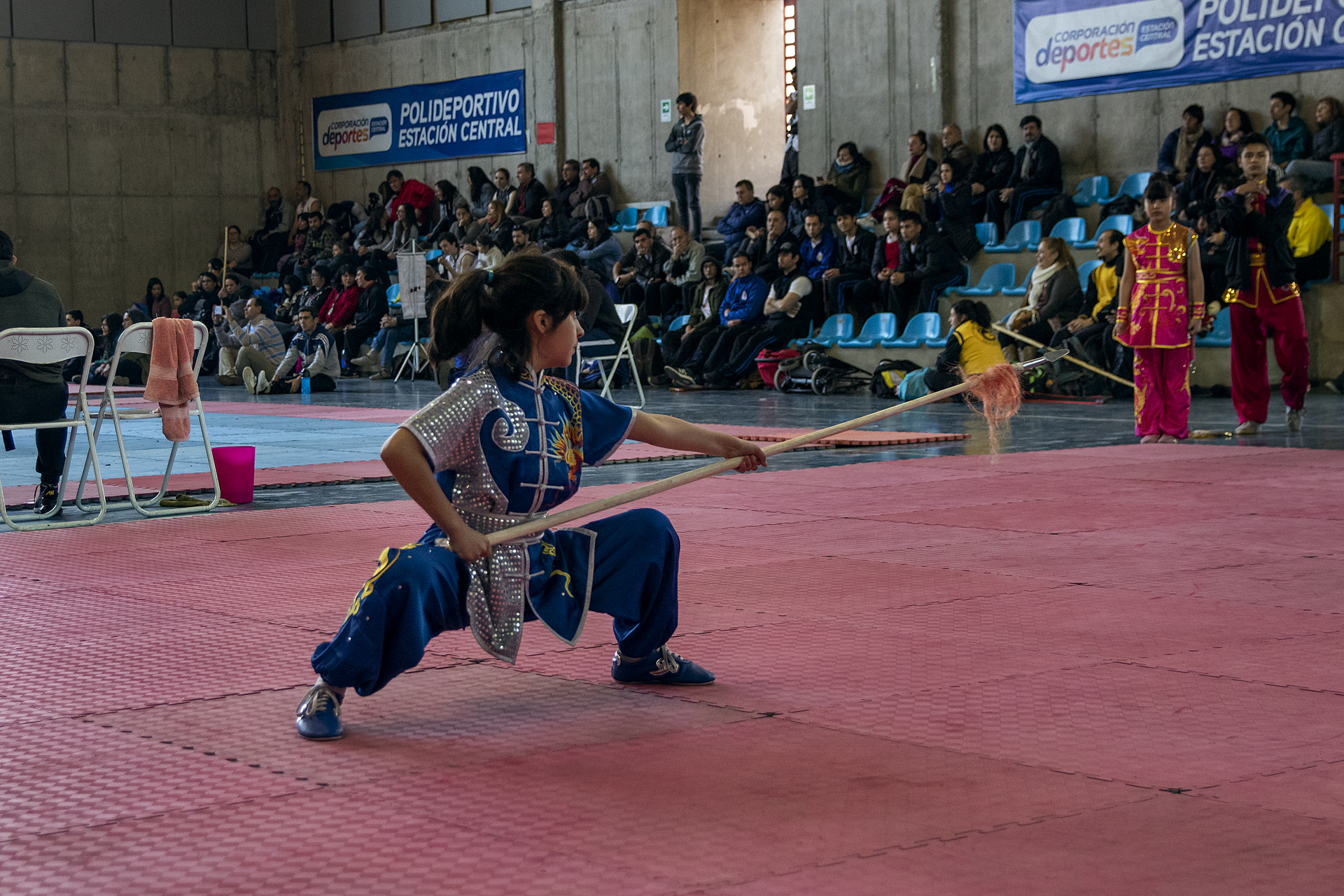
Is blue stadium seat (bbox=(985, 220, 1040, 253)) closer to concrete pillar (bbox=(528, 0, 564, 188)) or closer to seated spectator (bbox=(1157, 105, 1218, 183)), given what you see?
seated spectator (bbox=(1157, 105, 1218, 183))

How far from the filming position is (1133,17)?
15141mm

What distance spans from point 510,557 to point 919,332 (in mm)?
12255

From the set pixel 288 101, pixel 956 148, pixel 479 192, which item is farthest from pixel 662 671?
pixel 288 101

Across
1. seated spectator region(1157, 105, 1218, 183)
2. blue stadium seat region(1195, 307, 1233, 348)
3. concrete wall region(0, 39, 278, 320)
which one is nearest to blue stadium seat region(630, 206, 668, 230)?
seated spectator region(1157, 105, 1218, 183)

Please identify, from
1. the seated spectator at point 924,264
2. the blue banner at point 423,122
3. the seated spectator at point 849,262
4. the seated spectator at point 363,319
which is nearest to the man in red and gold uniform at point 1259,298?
the seated spectator at point 924,264

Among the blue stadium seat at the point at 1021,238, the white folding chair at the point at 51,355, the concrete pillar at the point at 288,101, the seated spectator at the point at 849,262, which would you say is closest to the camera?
the white folding chair at the point at 51,355

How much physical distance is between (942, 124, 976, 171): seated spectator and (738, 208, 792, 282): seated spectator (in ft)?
6.31

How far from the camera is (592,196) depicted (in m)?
20.0

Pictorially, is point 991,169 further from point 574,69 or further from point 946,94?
point 574,69

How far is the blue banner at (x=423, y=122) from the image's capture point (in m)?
22.4

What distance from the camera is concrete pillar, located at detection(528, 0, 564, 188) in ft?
70.9

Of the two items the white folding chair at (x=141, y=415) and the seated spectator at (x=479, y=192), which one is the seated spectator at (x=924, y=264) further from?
the white folding chair at (x=141, y=415)

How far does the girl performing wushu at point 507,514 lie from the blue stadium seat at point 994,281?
12.1 metres

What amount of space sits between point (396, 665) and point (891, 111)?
15.3m
